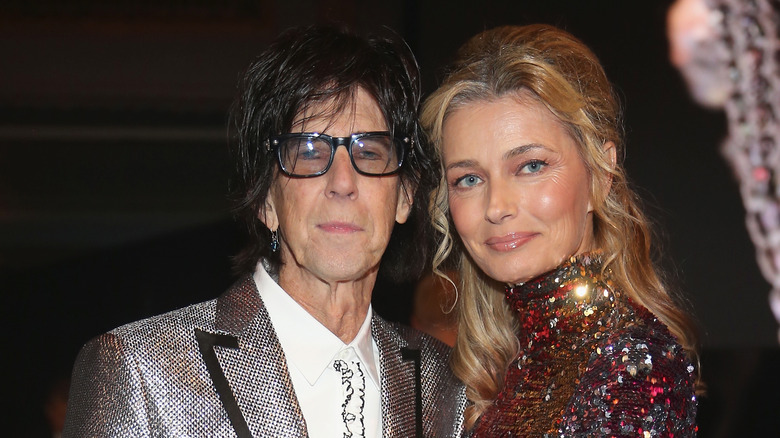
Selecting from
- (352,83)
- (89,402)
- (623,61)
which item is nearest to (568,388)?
(352,83)

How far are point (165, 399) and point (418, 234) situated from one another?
95cm

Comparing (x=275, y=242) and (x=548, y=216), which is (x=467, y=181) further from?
(x=275, y=242)

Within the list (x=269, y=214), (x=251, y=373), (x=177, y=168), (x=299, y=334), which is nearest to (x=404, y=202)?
(x=269, y=214)

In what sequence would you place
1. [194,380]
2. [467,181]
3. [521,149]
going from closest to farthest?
[194,380], [521,149], [467,181]

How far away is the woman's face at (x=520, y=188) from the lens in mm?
2045

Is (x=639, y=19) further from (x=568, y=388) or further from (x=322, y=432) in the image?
(x=322, y=432)

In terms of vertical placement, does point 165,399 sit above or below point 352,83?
below

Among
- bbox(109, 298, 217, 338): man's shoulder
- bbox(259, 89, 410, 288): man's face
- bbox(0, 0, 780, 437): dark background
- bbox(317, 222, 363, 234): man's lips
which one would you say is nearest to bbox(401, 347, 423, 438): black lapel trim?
bbox(259, 89, 410, 288): man's face

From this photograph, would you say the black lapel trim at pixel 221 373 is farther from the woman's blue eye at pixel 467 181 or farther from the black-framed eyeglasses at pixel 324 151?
the woman's blue eye at pixel 467 181

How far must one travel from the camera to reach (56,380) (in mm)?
3951

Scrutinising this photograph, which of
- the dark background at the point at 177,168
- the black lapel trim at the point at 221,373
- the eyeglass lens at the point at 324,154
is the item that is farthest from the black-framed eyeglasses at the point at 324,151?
the dark background at the point at 177,168

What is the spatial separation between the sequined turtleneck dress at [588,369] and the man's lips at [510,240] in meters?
0.11

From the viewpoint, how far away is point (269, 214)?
225 cm

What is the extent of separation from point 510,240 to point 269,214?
60 centimetres
